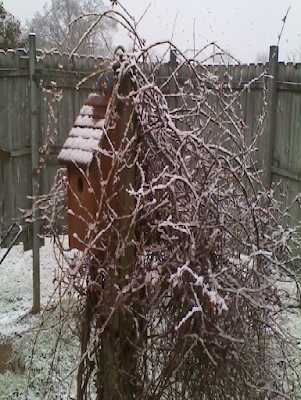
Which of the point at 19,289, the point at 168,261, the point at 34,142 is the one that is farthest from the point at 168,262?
the point at 19,289

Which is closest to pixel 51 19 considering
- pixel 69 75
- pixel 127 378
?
pixel 69 75

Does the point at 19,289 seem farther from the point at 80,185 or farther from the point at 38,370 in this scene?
the point at 80,185

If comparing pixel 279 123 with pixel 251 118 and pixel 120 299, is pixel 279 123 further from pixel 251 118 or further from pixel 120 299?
pixel 120 299

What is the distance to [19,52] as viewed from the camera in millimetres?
5113

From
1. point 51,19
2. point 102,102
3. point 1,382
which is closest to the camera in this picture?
point 102,102

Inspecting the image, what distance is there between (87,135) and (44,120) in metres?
3.82

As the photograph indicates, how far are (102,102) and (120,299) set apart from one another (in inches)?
35.4

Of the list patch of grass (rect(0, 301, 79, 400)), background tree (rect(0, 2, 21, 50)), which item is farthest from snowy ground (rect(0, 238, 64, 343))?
background tree (rect(0, 2, 21, 50))

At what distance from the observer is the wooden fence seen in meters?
5.12

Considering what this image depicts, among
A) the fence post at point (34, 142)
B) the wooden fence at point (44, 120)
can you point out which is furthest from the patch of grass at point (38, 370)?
the wooden fence at point (44, 120)

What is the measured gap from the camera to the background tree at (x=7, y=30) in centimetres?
1100

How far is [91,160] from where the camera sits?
6.94 ft

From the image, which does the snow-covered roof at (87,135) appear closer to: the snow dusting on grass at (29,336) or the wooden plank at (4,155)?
the snow dusting on grass at (29,336)

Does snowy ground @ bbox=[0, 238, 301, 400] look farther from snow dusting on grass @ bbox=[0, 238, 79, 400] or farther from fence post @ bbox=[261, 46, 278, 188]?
fence post @ bbox=[261, 46, 278, 188]
